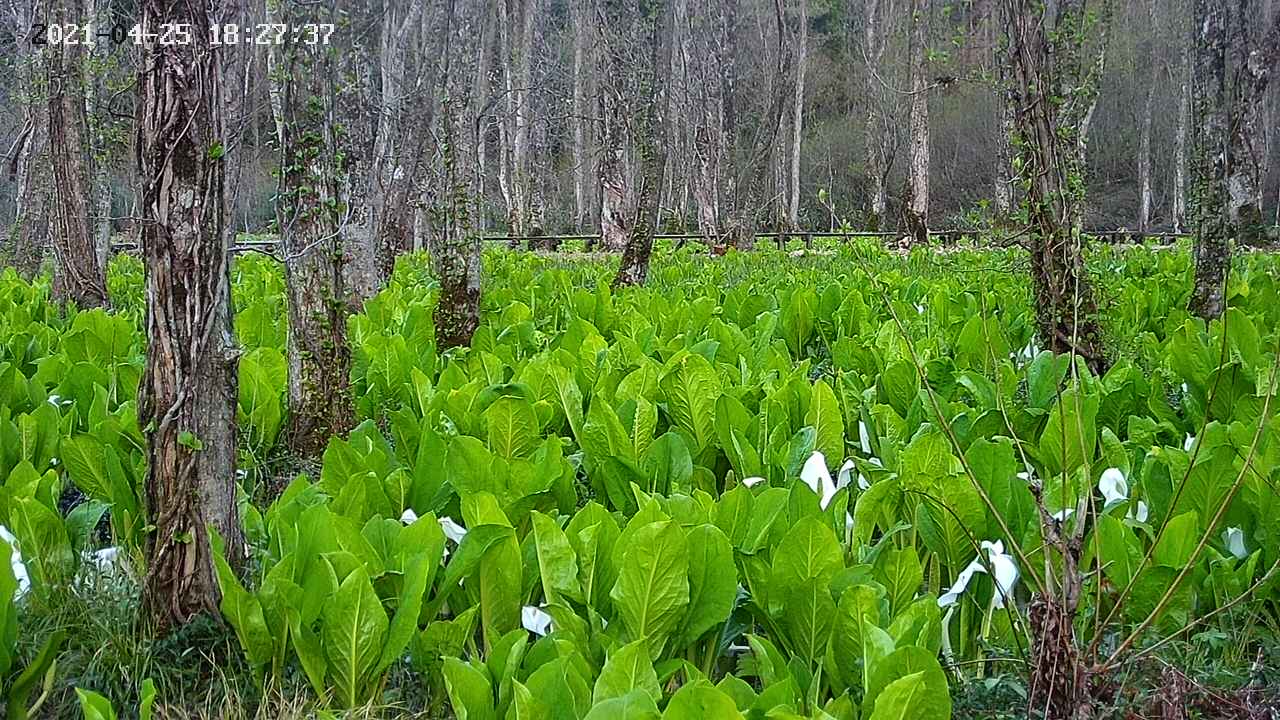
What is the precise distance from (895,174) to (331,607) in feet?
118

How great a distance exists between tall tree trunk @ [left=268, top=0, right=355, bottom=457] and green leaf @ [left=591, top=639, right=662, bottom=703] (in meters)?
2.74

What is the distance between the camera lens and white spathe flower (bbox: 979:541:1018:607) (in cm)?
289

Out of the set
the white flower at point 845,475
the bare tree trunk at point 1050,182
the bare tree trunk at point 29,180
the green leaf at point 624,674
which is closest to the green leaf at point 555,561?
the green leaf at point 624,674

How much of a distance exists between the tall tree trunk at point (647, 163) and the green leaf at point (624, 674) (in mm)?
7841

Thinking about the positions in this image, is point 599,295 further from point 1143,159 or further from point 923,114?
point 1143,159

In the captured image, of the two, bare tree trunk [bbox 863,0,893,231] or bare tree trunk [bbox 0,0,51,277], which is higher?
bare tree trunk [bbox 863,0,893,231]

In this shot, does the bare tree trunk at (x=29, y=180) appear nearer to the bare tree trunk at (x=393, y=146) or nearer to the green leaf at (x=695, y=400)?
the bare tree trunk at (x=393, y=146)

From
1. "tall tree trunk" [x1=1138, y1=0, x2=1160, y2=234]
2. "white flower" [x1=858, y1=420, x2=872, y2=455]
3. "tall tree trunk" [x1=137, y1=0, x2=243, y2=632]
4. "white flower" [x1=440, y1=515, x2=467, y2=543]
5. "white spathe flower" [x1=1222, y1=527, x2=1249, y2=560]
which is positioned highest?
"tall tree trunk" [x1=1138, y1=0, x2=1160, y2=234]

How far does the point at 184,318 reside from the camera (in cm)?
250

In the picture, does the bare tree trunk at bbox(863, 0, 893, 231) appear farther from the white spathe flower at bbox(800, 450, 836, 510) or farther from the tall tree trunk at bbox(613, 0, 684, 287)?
the white spathe flower at bbox(800, 450, 836, 510)

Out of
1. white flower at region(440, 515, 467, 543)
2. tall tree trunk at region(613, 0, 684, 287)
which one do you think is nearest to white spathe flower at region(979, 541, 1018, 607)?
white flower at region(440, 515, 467, 543)

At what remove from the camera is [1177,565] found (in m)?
2.74

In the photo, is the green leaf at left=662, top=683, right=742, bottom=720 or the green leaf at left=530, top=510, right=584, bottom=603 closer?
the green leaf at left=662, top=683, right=742, bottom=720

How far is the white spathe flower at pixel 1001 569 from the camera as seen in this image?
2.89 metres
